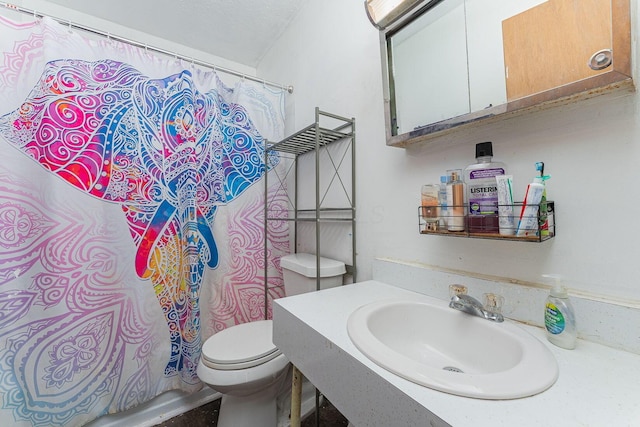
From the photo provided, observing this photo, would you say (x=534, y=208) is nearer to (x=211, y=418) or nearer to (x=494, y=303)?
(x=494, y=303)

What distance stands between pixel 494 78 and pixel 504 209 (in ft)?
1.20

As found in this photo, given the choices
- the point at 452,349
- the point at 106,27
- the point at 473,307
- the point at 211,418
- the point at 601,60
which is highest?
the point at 106,27

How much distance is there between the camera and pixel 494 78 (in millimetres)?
705

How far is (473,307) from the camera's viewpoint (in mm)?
Answer: 676

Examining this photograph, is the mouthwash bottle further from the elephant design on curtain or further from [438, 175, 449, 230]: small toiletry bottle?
the elephant design on curtain

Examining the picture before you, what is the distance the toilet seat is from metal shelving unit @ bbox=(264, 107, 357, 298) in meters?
0.31

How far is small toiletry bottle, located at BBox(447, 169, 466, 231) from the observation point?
724mm

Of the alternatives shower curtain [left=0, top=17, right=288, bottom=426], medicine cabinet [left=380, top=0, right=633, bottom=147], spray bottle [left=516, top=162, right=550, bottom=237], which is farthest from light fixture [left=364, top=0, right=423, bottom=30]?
shower curtain [left=0, top=17, right=288, bottom=426]

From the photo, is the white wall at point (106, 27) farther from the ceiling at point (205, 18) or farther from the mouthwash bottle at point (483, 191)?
the mouthwash bottle at point (483, 191)

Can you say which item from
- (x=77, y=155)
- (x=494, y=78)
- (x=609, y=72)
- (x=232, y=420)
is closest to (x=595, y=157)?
(x=609, y=72)

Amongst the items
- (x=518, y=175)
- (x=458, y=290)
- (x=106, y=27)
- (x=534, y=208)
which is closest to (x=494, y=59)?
(x=518, y=175)

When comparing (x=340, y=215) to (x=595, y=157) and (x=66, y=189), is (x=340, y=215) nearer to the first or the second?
(x=595, y=157)

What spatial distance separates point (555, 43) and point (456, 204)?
1.39 ft

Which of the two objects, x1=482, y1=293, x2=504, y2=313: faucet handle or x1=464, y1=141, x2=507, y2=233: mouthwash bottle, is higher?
x1=464, y1=141, x2=507, y2=233: mouthwash bottle
